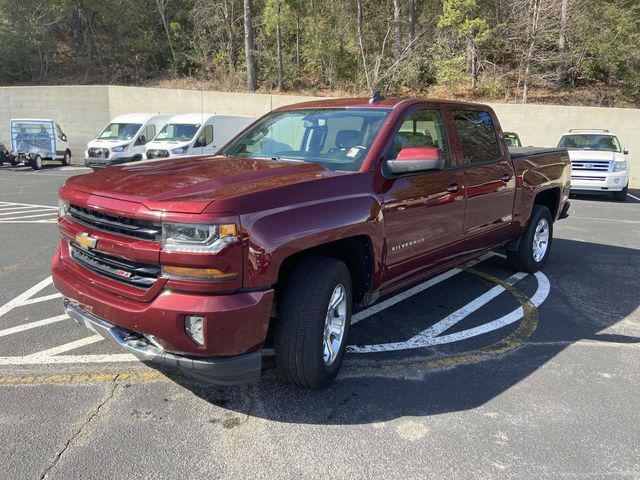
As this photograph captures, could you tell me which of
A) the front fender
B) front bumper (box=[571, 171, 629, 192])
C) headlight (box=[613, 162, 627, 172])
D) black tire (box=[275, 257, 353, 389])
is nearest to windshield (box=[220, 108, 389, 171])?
the front fender

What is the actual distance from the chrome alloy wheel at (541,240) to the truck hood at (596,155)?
8423 mm

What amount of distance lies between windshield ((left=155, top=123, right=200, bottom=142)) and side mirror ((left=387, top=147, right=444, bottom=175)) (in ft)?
52.6

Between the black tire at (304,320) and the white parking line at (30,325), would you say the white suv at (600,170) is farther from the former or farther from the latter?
the white parking line at (30,325)

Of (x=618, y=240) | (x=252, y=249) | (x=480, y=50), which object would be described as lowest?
(x=618, y=240)

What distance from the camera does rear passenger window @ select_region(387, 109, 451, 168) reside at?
13.0 ft

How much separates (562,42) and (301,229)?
26.9m

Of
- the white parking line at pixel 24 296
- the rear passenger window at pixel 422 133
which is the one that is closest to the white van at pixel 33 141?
the white parking line at pixel 24 296

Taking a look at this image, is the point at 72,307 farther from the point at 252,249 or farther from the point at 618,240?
the point at 618,240

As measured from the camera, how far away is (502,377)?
3607 mm

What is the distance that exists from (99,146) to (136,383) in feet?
59.7

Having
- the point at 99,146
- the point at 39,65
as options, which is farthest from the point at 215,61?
the point at 99,146

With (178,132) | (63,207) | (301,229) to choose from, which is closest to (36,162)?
(178,132)

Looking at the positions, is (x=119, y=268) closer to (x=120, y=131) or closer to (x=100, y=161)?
(x=100, y=161)

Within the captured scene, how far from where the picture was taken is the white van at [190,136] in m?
18.1
